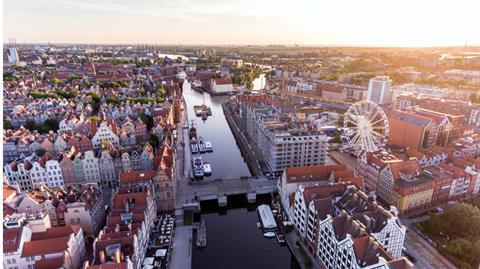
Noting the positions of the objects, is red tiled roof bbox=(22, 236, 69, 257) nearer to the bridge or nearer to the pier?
the pier

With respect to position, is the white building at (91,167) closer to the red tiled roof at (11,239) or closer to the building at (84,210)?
the building at (84,210)

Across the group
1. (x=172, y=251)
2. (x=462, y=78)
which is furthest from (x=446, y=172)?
(x=462, y=78)

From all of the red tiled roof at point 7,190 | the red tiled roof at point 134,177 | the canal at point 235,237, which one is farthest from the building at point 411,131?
the red tiled roof at point 7,190

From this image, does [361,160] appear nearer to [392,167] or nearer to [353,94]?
[392,167]

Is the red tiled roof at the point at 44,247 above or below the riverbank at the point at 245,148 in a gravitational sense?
above

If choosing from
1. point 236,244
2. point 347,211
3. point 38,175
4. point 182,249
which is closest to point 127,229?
point 182,249

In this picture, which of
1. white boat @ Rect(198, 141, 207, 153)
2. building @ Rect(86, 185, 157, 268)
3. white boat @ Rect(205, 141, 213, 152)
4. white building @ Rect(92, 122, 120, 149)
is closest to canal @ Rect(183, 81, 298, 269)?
white boat @ Rect(198, 141, 207, 153)


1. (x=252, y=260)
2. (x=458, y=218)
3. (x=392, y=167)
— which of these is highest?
(x=392, y=167)
